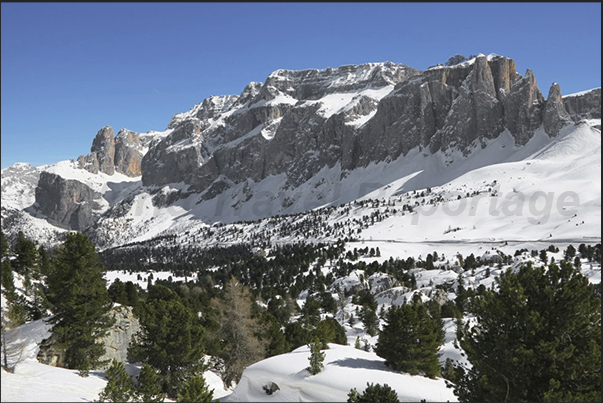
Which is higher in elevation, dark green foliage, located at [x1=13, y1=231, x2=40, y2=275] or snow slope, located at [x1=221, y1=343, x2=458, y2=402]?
dark green foliage, located at [x1=13, y1=231, x2=40, y2=275]

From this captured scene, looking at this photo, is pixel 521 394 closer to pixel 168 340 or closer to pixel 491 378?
pixel 491 378

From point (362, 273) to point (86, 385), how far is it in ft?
370

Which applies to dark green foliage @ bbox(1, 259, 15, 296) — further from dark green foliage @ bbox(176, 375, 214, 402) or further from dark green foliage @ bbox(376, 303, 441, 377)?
dark green foliage @ bbox(376, 303, 441, 377)

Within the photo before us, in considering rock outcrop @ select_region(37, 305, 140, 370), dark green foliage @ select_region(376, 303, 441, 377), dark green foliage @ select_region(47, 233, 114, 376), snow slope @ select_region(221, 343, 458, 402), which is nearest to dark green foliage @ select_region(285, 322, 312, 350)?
rock outcrop @ select_region(37, 305, 140, 370)

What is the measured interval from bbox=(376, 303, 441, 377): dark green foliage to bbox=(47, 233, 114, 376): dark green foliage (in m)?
22.0

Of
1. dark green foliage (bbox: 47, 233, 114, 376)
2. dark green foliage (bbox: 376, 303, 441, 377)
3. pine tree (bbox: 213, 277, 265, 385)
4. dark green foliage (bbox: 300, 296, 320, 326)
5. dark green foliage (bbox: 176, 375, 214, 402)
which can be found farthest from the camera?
dark green foliage (bbox: 300, 296, 320, 326)

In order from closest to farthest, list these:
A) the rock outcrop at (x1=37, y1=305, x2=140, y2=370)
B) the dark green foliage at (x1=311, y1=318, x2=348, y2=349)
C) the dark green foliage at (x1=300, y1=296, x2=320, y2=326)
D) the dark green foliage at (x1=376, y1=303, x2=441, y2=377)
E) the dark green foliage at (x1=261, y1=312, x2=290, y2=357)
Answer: the dark green foliage at (x1=376, y1=303, x2=441, y2=377), the rock outcrop at (x1=37, y1=305, x2=140, y2=370), the dark green foliage at (x1=311, y1=318, x2=348, y2=349), the dark green foliage at (x1=261, y1=312, x2=290, y2=357), the dark green foliage at (x1=300, y1=296, x2=320, y2=326)

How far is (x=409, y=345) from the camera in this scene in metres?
28.5

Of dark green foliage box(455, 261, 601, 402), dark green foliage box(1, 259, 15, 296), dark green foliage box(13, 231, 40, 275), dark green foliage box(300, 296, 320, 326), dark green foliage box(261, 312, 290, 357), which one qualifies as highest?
dark green foliage box(13, 231, 40, 275)

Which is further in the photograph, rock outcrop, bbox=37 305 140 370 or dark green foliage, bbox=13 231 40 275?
dark green foliage, bbox=13 231 40 275

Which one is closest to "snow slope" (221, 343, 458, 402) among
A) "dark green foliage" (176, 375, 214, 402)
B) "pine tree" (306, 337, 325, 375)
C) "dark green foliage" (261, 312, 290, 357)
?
"pine tree" (306, 337, 325, 375)

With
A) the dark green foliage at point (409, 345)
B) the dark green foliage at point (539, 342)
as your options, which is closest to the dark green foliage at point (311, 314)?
the dark green foliage at point (409, 345)

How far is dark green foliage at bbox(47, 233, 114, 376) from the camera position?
31438 millimetres

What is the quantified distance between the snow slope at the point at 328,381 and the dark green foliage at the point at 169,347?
6.38 meters
